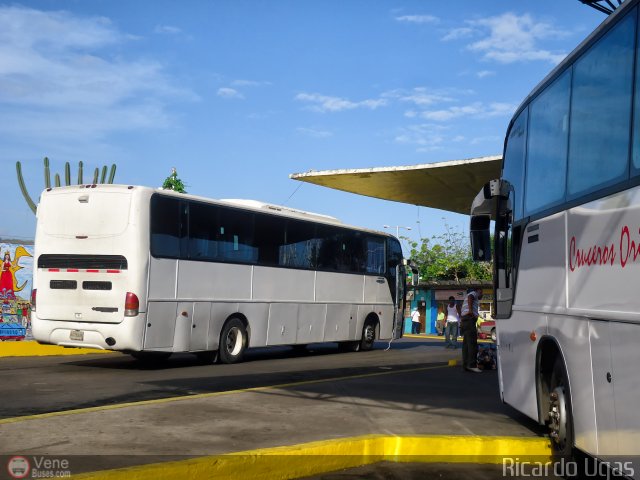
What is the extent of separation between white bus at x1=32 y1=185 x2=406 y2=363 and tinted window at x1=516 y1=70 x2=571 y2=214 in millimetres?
8673

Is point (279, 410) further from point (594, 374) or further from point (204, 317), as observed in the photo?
point (204, 317)

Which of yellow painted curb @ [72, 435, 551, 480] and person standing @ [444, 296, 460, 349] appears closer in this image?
yellow painted curb @ [72, 435, 551, 480]

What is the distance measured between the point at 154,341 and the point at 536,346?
9.21 m

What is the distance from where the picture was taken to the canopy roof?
1821cm

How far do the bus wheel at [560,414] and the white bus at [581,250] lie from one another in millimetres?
10

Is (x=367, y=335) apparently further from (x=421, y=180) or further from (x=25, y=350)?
(x=25, y=350)

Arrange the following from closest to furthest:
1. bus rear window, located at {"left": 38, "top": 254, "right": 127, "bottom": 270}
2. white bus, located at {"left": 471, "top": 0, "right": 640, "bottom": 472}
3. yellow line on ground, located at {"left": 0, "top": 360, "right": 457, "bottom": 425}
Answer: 1. white bus, located at {"left": 471, "top": 0, "right": 640, "bottom": 472}
2. yellow line on ground, located at {"left": 0, "top": 360, "right": 457, "bottom": 425}
3. bus rear window, located at {"left": 38, "top": 254, "right": 127, "bottom": 270}

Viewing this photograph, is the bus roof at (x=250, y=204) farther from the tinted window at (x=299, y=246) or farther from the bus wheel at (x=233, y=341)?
the bus wheel at (x=233, y=341)

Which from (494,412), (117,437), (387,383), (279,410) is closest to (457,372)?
(387,383)

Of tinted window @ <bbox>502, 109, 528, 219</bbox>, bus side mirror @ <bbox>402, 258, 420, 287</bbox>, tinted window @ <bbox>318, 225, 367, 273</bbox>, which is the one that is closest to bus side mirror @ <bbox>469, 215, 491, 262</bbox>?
tinted window @ <bbox>502, 109, 528, 219</bbox>

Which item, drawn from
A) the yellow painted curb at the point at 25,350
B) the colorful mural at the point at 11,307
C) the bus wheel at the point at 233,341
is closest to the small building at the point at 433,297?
the colorful mural at the point at 11,307

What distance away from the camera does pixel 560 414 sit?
6.83 m

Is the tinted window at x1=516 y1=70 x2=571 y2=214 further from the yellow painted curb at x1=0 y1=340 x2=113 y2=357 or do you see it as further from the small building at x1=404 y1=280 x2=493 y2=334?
the small building at x1=404 y1=280 x2=493 y2=334

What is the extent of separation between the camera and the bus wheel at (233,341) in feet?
56.6
